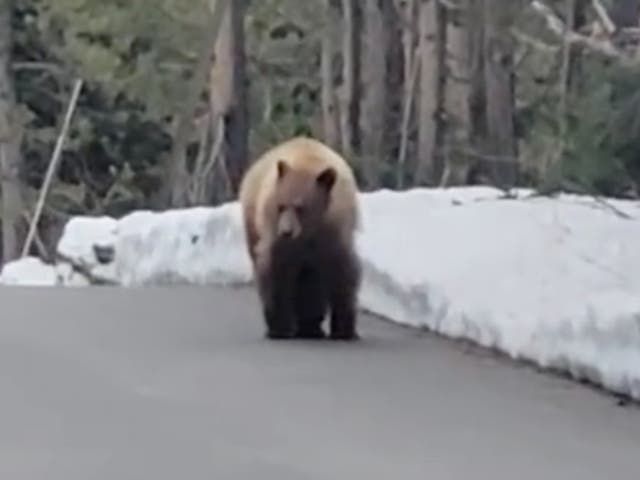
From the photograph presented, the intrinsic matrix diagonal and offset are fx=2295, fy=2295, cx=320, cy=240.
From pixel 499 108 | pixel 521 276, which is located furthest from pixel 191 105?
pixel 521 276

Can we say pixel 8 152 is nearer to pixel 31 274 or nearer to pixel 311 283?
pixel 31 274

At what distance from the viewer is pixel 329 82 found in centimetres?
3108

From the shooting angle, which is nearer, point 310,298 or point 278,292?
point 278,292

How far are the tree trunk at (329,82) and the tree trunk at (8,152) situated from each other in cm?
680

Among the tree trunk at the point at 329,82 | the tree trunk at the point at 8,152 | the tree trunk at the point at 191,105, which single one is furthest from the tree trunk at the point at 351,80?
the tree trunk at the point at 8,152

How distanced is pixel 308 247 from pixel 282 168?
468 millimetres

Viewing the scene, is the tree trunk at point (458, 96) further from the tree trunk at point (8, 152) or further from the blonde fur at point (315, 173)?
the tree trunk at point (8, 152)

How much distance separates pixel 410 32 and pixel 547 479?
71.1 ft

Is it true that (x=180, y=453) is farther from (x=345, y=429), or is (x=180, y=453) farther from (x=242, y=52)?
(x=242, y=52)

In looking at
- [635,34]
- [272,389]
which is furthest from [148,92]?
[272,389]

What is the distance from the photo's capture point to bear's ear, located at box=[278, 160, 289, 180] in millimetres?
12758

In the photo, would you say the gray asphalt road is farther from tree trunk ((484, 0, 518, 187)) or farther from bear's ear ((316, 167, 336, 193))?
tree trunk ((484, 0, 518, 187))

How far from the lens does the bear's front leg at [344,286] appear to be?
41.7ft

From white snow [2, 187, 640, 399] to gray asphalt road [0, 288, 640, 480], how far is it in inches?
7.8
